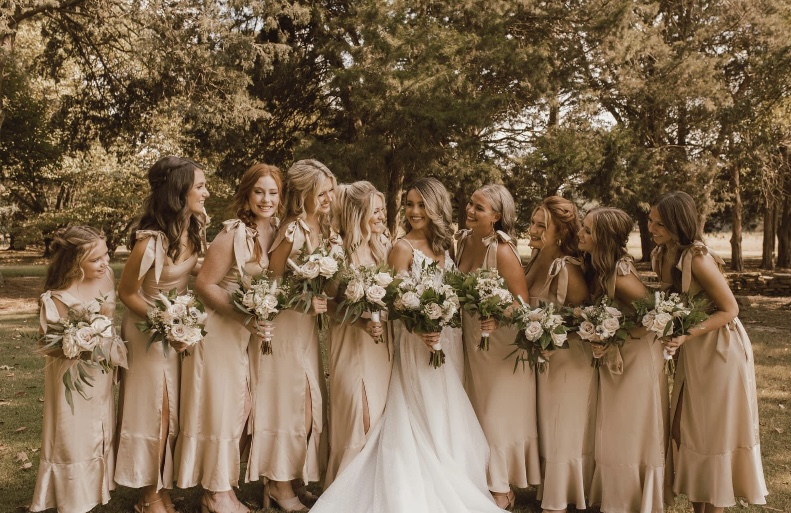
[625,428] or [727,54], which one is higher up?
[727,54]

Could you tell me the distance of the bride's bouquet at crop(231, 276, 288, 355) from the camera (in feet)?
15.5

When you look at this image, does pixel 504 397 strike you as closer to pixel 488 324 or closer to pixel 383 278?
pixel 488 324

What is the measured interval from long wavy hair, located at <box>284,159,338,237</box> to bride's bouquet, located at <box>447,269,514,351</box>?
1323mm

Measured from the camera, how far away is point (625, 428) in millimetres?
5062

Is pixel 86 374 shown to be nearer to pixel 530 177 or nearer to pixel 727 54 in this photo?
pixel 530 177

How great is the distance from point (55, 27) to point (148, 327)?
724 inches

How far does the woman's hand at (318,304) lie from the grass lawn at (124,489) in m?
1.82

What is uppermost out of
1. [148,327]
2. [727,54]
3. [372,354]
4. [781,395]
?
[727,54]

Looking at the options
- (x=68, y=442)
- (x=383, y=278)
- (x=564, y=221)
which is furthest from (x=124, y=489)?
(x=564, y=221)

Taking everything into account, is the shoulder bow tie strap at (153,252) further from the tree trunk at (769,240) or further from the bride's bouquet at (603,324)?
the tree trunk at (769,240)

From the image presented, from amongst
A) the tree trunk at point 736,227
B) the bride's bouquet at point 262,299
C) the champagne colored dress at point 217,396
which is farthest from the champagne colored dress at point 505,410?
the tree trunk at point 736,227

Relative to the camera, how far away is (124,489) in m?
5.71

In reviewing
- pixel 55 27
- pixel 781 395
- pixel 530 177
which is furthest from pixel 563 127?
pixel 55 27

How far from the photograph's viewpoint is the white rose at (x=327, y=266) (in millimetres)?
4801
